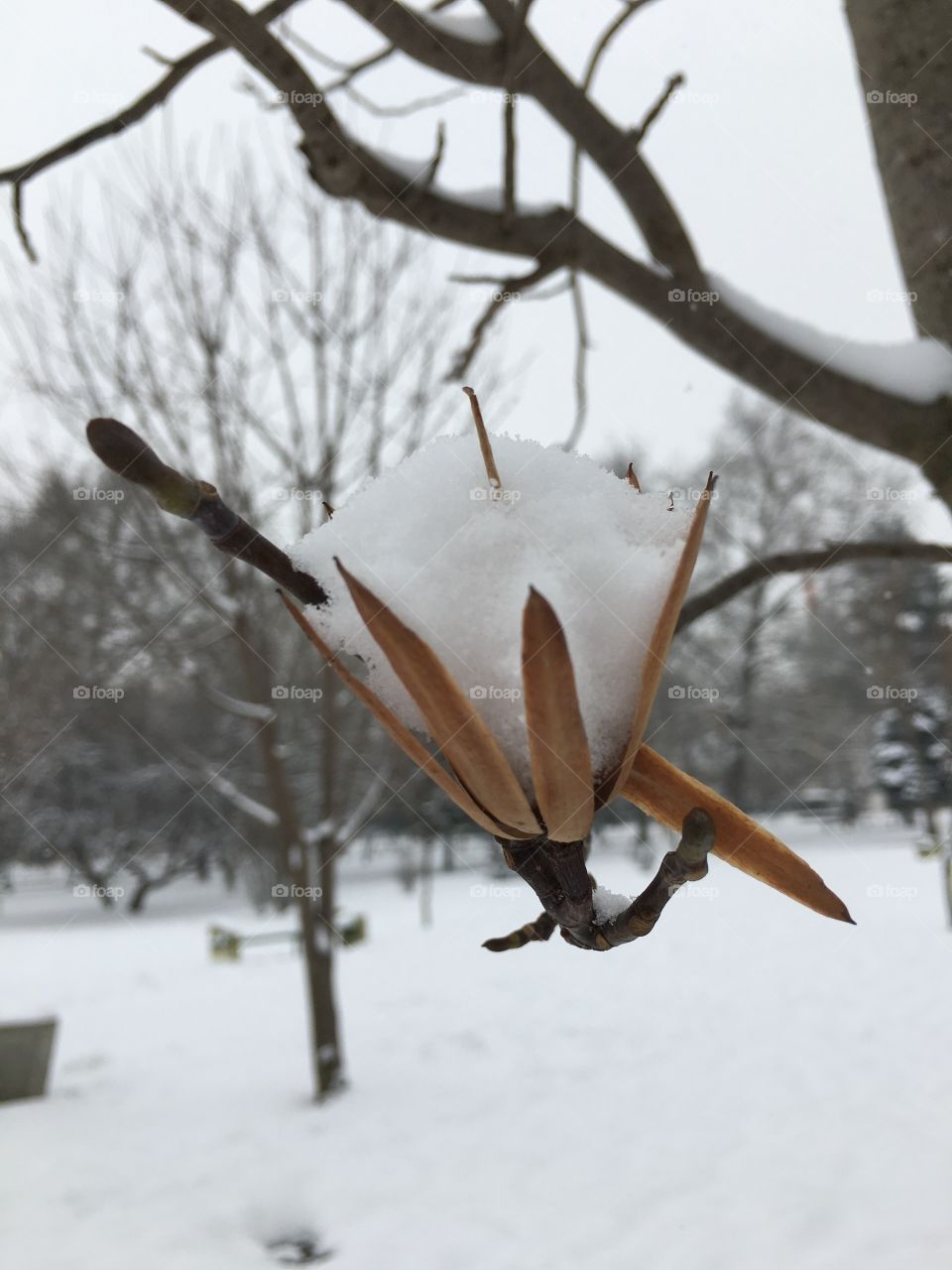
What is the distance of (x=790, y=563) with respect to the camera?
39.5 inches

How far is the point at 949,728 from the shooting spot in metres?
12.9

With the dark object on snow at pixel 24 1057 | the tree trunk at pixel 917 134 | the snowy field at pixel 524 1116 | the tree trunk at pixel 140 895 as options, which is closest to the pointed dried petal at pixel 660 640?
the tree trunk at pixel 917 134

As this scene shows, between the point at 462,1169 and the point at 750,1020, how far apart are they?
8.15 feet

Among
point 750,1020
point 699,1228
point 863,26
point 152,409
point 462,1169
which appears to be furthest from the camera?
point 750,1020

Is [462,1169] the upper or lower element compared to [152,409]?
lower

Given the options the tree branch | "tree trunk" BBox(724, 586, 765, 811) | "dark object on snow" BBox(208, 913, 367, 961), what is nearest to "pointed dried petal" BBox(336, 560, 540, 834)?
the tree branch

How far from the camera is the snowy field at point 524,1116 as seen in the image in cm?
319

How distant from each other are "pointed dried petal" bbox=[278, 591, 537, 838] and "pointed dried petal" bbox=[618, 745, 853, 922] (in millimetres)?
43

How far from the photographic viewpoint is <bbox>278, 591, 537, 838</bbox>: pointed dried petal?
8.6 inches

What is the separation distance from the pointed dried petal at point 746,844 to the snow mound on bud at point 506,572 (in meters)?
0.02

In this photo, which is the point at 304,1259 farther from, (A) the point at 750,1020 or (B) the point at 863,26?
(B) the point at 863,26

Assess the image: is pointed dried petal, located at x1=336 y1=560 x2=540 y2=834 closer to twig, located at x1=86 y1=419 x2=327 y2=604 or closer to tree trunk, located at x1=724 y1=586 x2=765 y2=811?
twig, located at x1=86 y1=419 x2=327 y2=604

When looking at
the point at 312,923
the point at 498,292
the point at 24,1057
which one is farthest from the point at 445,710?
the point at 24,1057

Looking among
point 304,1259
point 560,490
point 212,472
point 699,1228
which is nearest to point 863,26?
point 560,490
